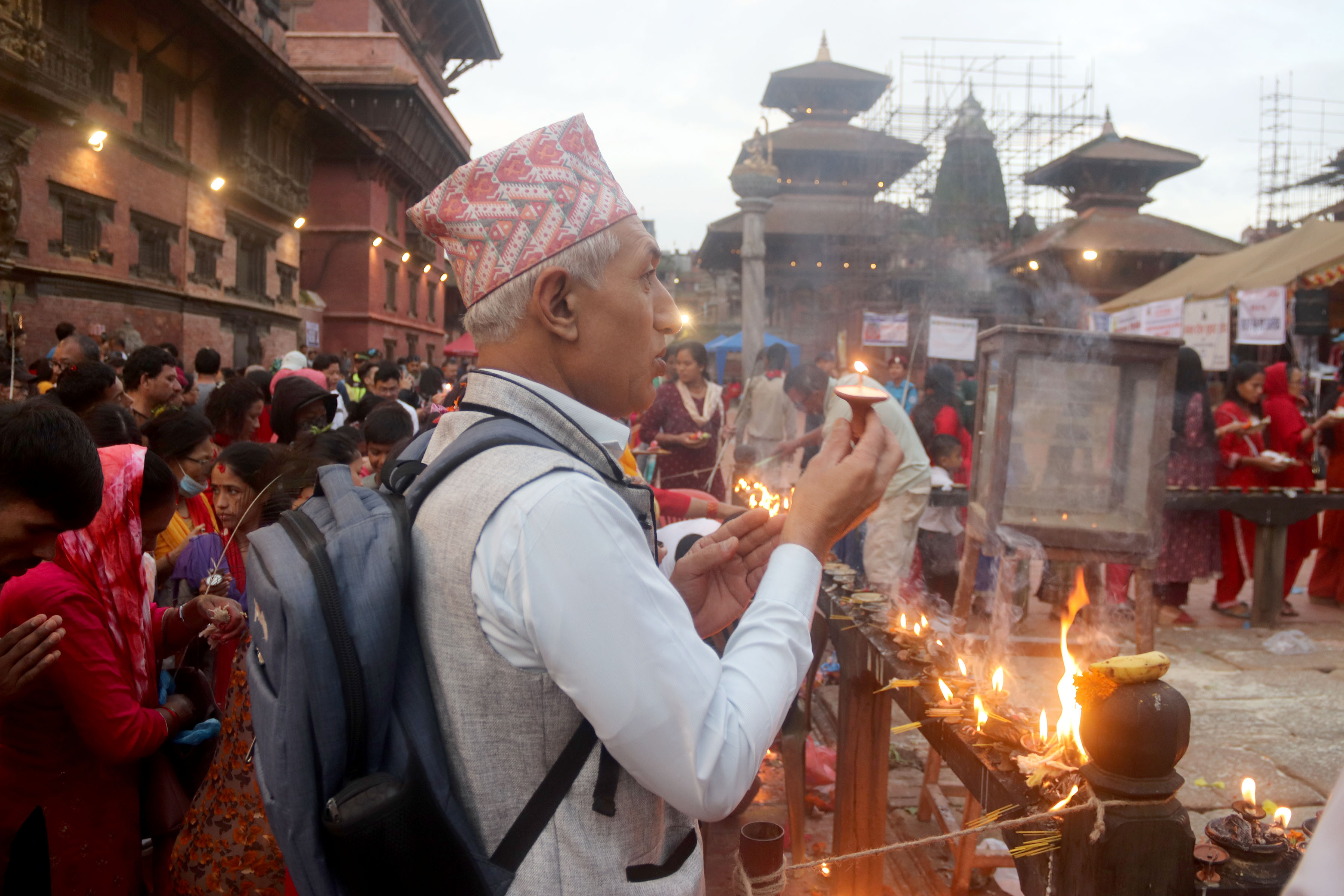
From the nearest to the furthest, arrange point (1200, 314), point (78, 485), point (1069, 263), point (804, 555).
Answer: point (804, 555)
point (78, 485)
point (1200, 314)
point (1069, 263)

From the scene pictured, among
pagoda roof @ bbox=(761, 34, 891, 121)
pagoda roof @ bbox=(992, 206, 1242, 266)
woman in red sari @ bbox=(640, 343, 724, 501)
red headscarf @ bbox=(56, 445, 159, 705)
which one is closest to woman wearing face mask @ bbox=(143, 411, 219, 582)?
red headscarf @ bbox=(56, 445, 159, 705)

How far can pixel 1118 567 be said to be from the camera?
6484 millimetres

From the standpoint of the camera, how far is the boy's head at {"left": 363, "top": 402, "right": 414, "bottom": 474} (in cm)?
470

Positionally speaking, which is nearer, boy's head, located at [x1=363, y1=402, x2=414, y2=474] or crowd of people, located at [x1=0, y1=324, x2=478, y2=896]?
crowd of people, located at [x1=0, y1=324, x2=478, y2=896]

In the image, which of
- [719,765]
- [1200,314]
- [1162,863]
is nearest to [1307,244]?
[1200,314]

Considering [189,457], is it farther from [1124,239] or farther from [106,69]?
[1124,239]

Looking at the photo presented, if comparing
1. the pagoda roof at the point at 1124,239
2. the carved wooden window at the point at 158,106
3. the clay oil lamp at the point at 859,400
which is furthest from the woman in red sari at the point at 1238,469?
the carved wooden window at the point at 158,106

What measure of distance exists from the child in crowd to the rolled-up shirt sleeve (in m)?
5.24

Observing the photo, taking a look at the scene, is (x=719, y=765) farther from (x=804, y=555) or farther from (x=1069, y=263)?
(x=1069, y=263)

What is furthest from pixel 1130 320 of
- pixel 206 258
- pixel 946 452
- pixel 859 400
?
pixel 206 258

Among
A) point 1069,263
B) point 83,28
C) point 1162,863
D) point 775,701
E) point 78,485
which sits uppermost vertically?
point 83,28

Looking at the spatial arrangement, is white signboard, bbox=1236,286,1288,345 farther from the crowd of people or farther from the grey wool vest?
the grey wool vest

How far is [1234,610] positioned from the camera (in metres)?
6.64

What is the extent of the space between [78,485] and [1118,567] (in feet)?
22.1
